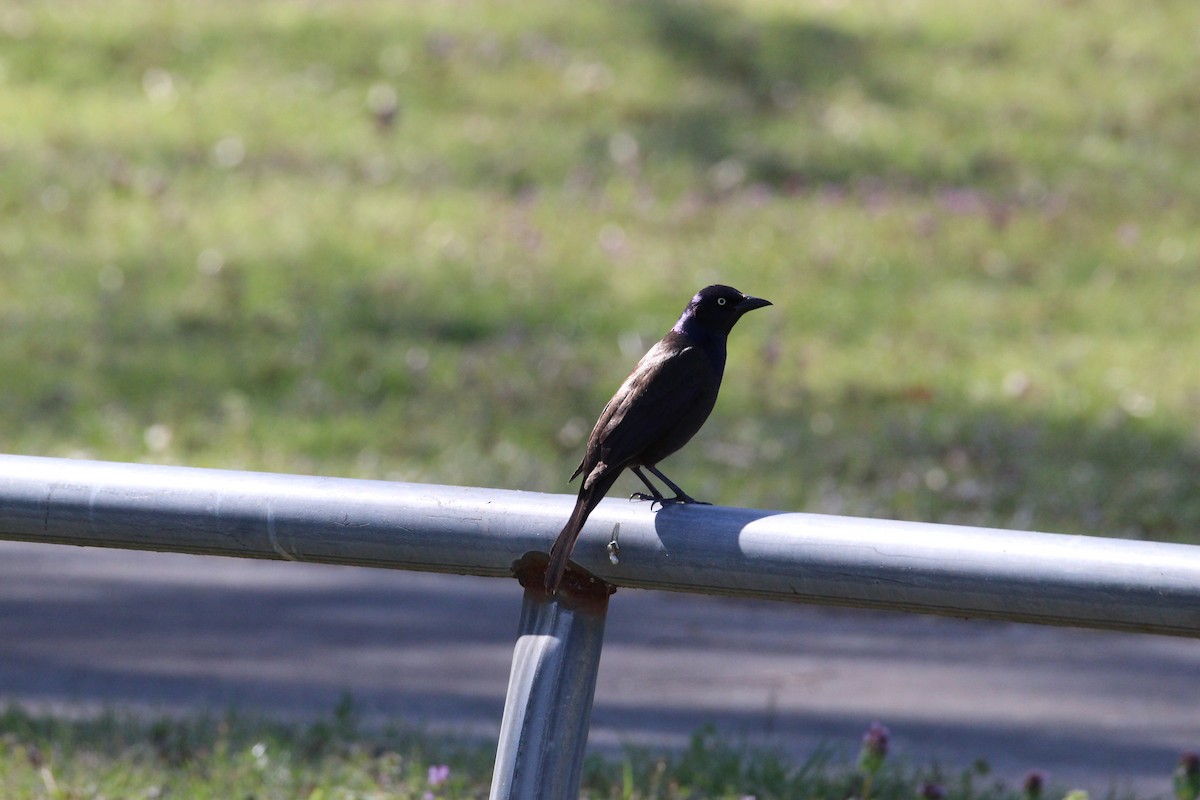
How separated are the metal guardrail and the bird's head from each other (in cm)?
122

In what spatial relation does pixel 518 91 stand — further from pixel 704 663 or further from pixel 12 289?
pixel 704 663

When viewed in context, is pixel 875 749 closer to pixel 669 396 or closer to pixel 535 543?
pixel 669 396

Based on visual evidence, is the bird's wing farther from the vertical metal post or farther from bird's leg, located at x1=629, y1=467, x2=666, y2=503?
Result: the vertical metal post

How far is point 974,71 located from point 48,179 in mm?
8346

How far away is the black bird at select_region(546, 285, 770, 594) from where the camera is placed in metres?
2.81

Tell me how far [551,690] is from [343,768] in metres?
2.08

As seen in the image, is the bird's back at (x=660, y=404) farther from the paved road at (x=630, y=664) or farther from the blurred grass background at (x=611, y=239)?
the blurred grass background at (x=611, y=239)

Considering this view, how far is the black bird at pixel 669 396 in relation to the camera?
9.23 ft

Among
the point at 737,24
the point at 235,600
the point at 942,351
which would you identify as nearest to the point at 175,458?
the point at 235,600

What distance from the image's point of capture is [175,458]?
26.0 feet

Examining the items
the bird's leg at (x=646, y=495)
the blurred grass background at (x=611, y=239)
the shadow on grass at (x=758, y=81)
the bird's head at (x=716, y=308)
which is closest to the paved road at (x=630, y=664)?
the blurred grass background at (x=611, y=239)

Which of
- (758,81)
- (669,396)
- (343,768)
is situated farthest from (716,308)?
(758,81)

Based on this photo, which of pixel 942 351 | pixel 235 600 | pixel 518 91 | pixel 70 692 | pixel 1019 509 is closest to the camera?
pixel 70 692

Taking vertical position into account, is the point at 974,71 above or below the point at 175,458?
above
